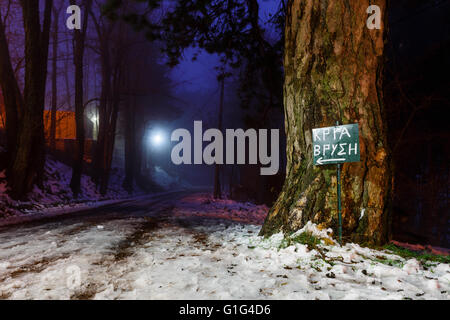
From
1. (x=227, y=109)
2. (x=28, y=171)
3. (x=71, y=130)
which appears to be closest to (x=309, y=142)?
(x=28, y=171)

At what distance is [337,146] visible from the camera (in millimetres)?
3578

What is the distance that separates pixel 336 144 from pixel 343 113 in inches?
25.6

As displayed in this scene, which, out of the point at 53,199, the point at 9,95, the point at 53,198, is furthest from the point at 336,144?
the point at 53,198

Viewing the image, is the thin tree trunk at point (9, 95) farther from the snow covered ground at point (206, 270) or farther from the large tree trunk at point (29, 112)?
the snow covered ground at point (206, 270)

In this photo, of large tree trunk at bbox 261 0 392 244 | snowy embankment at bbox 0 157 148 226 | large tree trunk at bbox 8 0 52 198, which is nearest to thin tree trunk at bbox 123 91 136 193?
snowy embankment at bbox 0 157 148 226

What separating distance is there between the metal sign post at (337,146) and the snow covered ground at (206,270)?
79cm

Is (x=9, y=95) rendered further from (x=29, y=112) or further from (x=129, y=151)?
(x=129, y=151)

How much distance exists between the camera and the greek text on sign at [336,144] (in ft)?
11.4

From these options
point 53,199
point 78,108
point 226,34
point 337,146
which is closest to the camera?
point 337,146

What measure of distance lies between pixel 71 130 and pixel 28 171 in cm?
2294

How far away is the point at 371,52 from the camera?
3988 millimetres

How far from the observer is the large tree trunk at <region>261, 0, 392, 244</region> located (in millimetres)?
3811

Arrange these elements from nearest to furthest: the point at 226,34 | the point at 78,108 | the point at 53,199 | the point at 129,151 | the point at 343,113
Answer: the point at 343,113 < the point at 226,34 < the point at 53,199 < the point at 78,108 < the point at 129,151
